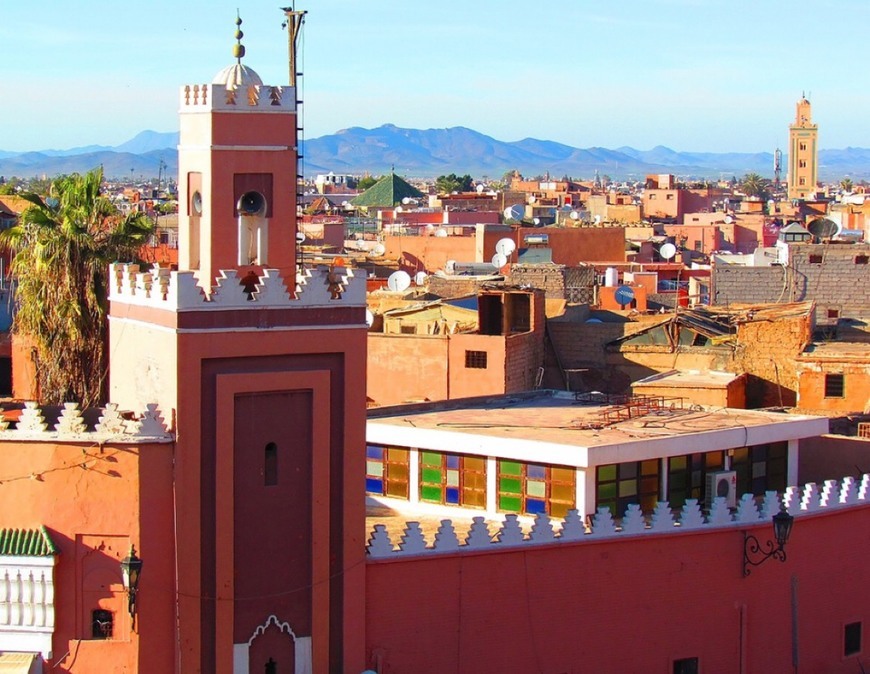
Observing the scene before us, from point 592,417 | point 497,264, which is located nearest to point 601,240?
point 497,264

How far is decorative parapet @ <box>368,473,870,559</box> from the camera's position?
56.5ft

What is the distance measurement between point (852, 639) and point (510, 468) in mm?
4936

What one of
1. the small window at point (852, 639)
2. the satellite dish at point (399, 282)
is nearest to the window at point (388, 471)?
the small window at point (852, 639)

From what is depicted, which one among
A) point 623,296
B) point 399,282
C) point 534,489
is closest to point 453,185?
Answer: point 623,296

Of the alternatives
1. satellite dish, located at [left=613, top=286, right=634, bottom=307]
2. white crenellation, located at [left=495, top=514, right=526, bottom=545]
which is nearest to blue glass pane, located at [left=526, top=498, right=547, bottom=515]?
white crenellation, located at [left=495, top=514, right=526, bottom=545]

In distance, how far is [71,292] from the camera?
852 inches

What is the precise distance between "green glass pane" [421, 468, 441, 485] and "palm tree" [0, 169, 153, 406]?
447 centimetres

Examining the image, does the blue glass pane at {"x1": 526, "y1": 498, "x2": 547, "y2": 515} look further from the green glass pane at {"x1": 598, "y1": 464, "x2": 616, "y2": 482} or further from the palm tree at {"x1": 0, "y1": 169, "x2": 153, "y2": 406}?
the palm tree at {"x1": 0, "y1": 169, "x2": 153, "y2": 406}

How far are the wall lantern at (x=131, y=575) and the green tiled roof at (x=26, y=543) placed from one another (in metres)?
0.71

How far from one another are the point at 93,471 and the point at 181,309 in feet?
5.73

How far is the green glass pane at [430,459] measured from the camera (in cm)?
2044

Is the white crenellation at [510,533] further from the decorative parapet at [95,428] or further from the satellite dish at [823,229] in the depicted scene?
the satellite dish at [823,229]

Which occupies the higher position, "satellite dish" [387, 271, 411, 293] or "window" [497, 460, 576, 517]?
"satellite dish" [387, 271, 411, 293]

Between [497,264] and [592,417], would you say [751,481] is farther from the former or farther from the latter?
[497,264]
